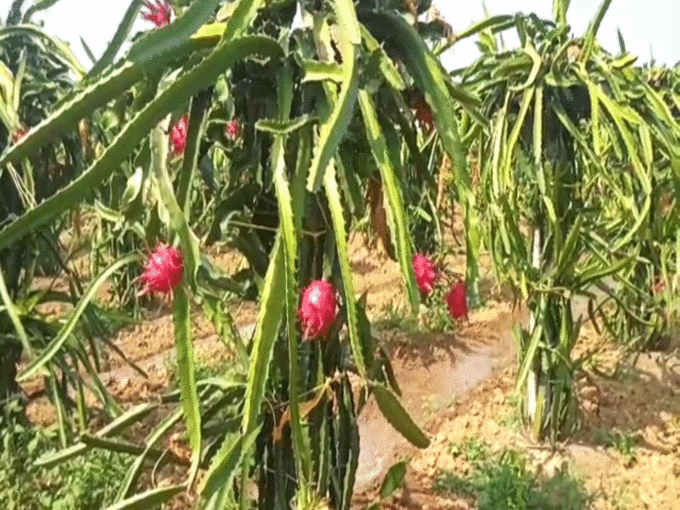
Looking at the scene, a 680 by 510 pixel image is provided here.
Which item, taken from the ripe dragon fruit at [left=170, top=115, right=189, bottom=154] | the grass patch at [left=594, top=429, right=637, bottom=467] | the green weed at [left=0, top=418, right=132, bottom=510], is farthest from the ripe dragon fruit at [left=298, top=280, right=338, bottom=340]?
the grass patch at [left=594, top=429, right=637, bottom=467]

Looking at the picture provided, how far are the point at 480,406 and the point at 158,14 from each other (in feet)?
9.24

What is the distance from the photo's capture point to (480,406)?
3770 mm

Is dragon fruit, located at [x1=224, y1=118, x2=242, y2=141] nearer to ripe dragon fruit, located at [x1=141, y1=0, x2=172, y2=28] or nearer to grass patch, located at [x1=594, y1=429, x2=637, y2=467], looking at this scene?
ripe dragon fruit, located at [x1=141, y1=0, x2=172, y2=28]

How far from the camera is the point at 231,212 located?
145 centimetres

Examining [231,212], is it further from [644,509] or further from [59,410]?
[644,509]

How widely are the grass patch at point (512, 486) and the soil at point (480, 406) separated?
Result: 0.05 metres

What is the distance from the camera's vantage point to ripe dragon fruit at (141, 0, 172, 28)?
1447mm

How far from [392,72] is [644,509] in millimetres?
2350

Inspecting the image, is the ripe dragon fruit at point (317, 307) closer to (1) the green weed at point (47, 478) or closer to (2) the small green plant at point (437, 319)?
(1) the green weed at point (47, 478)

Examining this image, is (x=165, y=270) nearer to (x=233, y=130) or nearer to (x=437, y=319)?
(x=233, y=130)

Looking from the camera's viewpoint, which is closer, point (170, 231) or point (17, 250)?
point (170, 231)

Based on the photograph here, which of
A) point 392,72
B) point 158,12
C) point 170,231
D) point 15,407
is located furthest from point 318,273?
point 15,407

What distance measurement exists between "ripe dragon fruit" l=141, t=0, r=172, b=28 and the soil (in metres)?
0.92

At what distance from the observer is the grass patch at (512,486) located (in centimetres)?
280
